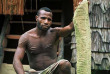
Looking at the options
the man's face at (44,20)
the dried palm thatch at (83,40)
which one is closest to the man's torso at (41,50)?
the man's face at (44,20)

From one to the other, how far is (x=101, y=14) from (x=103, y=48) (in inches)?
25.2

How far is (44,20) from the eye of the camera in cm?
402

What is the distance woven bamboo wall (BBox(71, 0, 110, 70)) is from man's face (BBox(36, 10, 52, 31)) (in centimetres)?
175

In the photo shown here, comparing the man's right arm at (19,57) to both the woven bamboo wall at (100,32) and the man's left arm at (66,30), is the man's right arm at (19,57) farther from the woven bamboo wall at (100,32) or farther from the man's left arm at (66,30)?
the woven bamboo wall at (100,32)

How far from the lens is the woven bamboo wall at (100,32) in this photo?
5625 mm

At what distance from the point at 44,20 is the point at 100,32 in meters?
1.94

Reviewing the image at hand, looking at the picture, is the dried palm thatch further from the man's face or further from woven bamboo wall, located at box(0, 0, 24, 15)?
woven bamboo wall, located at box(0, 0, 24, 15)

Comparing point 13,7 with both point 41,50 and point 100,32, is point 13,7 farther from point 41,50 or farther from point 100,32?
point 41,50

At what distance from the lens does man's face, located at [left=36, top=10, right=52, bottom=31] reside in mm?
3998

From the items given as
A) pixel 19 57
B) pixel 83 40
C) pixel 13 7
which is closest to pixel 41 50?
pixel 19 57

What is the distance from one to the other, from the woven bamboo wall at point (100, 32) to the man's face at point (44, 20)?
5.73ft

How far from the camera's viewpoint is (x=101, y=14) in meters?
5.65

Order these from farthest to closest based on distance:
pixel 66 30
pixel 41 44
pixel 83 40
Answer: pixel 41 44
pixel 66 30
pixel 83 40

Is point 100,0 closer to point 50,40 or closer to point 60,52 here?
point 60,52
